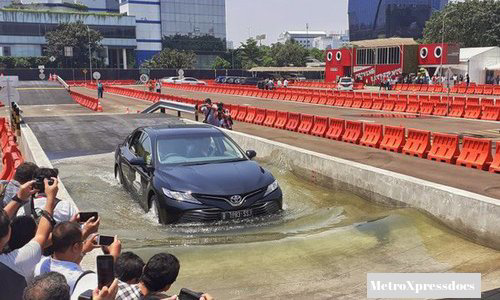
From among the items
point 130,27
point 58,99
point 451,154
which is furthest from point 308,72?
point 451,154

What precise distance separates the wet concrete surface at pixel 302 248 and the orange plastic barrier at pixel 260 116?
15.2 meters

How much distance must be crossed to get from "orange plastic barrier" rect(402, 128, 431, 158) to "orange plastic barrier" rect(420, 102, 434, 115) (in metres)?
13.6

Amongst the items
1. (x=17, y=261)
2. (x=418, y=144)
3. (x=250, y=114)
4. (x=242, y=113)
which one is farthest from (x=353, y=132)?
(x=17, y=261)

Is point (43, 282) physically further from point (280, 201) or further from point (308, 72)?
point (308, 72)

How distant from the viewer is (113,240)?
3.79m

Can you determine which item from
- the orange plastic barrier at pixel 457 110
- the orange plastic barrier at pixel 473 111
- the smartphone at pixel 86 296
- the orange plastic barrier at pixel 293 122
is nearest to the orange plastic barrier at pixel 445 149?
the orange plastic barrier at pixel 293 122

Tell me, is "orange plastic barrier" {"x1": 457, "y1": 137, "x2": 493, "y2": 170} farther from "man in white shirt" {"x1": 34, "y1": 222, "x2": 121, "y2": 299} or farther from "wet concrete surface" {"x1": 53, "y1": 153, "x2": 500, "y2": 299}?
"man in white shirt" {"x1": 34, "y1": 222, "x2": 121, "y2": 299}

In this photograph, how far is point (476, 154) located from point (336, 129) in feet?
22.3

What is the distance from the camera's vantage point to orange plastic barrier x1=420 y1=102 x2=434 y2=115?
27661mm

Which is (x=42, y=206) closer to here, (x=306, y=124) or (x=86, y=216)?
(x=86, y=216)

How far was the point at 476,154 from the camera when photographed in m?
12.8

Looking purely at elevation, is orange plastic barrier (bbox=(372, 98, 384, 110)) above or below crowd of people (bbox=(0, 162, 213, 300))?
below

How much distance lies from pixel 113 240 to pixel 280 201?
4.97 metres

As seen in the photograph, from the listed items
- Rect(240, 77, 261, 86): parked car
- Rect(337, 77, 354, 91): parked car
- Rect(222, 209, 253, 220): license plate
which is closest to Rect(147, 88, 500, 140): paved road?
Rect(222, 209, 253, 220): license plate
